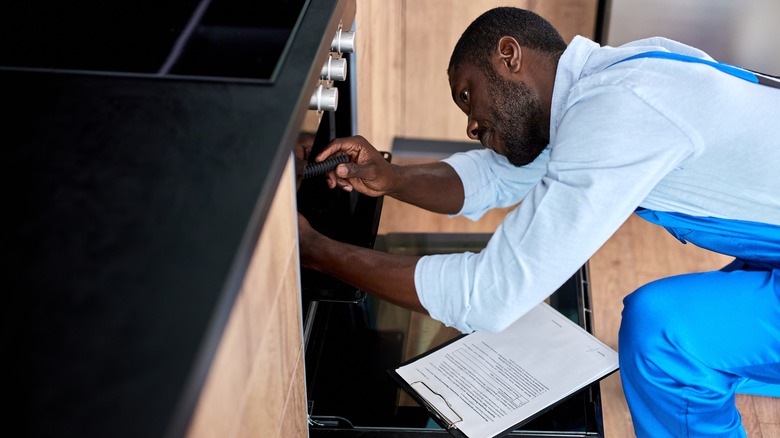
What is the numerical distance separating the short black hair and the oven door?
0.45 meters

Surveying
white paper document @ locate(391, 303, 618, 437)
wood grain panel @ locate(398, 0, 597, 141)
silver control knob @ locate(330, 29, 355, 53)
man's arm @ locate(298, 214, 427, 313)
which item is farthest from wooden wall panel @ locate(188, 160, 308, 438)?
wood grain panel @ locate(398, 0, 597, 141)

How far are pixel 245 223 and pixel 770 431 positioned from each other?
1271 millimetres

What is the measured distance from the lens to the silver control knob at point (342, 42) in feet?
4.03

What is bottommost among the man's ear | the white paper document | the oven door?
the oven door

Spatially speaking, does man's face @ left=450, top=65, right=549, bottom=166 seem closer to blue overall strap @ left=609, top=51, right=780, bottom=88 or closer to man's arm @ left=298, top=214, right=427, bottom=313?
blue overall strap @ left=609, top=51, right=780, bottom=88

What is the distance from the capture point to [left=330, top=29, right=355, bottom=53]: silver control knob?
1228mm

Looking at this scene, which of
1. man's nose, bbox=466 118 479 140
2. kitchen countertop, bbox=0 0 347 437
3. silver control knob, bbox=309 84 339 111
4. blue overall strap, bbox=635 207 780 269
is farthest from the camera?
man's nose, bbox=466 118 479 140

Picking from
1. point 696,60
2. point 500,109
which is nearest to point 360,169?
point 500,109

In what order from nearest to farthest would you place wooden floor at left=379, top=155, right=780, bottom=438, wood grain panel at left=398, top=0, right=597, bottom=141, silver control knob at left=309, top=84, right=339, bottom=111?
silver control knob at left=309, top=84, right=339, bottom=111, wooden floor at left=379, top=155, right=780, bottom=438, wood grain panel at left=398, top=0, right=597, bottom=141

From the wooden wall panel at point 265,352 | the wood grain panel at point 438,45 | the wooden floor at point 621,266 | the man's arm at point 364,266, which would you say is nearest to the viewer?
the wooden wall panel at point 265,352

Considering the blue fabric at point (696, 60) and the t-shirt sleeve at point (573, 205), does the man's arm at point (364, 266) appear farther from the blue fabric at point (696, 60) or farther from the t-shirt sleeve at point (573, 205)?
the blue fabric at point (696, 60)

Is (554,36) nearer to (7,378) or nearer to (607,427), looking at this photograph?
(607,427)

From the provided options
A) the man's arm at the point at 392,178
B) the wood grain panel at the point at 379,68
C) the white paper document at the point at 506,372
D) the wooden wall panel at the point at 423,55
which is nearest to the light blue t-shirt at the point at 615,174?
the white paper document at the point at 506,372

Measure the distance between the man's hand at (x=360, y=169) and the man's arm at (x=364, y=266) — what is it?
134 mm
